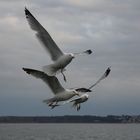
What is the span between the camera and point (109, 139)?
139500 millimetres

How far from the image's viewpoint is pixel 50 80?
16172 millimetres

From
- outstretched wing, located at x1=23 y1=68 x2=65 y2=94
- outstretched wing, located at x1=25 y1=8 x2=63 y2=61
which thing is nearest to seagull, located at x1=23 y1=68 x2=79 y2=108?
outstretched wing, located at x1=23 y1=68 x2=65 y2=94

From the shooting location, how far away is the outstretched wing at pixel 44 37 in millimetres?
14836

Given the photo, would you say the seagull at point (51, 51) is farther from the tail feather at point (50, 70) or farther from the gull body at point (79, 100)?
the gull body at point (79, 100)

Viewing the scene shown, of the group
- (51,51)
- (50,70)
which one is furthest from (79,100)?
(51,51)

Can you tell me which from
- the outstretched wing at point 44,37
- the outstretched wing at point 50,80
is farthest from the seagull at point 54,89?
the outstretched wing at point 44,37

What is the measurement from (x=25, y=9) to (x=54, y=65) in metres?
1.51

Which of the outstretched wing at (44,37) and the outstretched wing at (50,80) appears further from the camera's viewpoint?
the outstretched wing at (50,80)

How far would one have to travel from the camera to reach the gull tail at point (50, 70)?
49.0 feet

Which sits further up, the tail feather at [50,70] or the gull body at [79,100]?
the tail feather at [50,70]

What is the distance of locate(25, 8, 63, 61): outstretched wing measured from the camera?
14.8 m

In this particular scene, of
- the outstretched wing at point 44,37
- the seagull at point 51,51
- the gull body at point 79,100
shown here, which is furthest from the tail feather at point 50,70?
the gull body at point 79,100

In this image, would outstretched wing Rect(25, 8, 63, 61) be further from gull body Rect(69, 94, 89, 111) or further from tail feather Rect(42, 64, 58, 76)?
gull body Rect(69, 94, 89, 111)

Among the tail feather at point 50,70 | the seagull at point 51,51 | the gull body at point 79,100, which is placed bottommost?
the gull body at point 79,100
